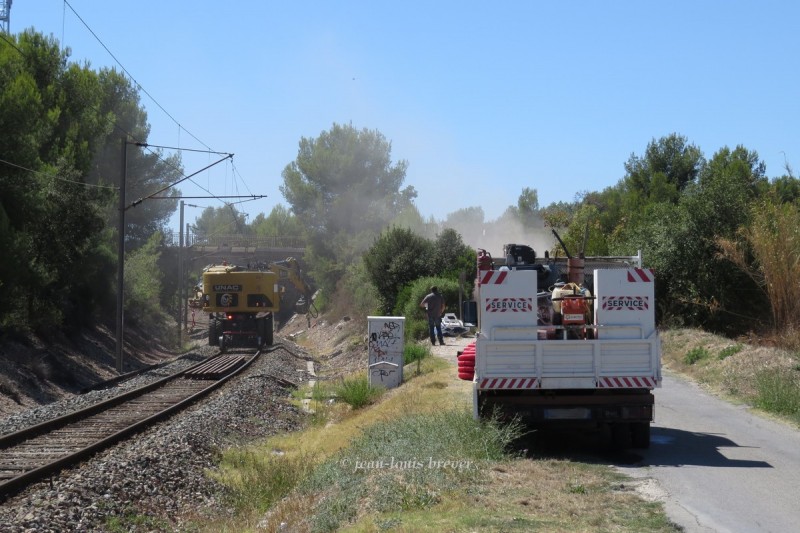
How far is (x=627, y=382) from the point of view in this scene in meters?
10.9

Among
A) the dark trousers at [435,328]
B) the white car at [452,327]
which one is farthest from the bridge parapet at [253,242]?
the dark trousers at [435,328]

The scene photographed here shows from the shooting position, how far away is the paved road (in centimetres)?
764

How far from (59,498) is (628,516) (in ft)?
20.6

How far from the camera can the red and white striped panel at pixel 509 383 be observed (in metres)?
11.0

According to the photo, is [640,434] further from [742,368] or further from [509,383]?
[742,368]

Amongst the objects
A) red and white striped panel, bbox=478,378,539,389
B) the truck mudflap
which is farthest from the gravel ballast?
the truck mudflap

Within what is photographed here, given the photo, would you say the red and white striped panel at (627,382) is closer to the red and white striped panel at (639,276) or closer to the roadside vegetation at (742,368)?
the red and white striped panel at (639,276)

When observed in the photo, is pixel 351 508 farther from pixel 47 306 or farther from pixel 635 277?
pixel 47 306

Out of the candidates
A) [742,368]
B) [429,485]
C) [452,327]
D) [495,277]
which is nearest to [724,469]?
[495,277]

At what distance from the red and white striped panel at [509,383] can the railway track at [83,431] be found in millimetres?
5672

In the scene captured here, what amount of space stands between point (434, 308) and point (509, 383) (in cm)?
1564

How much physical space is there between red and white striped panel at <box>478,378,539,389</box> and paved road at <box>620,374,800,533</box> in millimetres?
1455

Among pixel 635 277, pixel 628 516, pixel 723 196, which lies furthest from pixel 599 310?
pixel 723 196

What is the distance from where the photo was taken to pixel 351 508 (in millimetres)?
8227
